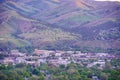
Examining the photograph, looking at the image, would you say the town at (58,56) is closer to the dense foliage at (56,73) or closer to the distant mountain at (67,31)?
the distant mountain at (67,31)

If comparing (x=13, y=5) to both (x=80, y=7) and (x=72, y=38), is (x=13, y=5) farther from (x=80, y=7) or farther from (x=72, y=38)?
(x=72, y=38)

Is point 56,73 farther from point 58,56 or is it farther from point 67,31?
point 67,31

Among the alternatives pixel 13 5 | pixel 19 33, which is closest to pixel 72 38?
pixel 19 33

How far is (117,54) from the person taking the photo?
90.9m

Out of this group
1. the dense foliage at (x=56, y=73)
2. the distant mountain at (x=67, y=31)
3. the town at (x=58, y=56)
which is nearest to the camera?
the dense foliage at (x=56, y=73)

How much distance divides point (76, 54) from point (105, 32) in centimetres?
3064

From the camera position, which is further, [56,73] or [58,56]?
[58,56]

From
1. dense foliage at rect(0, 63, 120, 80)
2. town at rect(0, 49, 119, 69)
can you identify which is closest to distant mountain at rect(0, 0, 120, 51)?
town at rect(0, 49, 119, 69)

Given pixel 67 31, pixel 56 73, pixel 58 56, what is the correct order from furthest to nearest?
pixel 67 31 < pixel 58 56 < pixel 56 73

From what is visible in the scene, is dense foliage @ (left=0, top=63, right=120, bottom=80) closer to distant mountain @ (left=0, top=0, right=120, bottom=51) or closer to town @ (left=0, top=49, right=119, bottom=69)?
Result: town @ (left=0, top=49, right=119, bottom=69)

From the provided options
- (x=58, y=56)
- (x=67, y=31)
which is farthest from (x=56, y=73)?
(x=67, y=31)

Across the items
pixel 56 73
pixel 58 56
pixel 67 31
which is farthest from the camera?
pixel 67 31

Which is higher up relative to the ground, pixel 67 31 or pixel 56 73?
pixel 67 31

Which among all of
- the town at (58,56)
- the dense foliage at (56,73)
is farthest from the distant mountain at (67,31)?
the dense foliage at (56,73)
